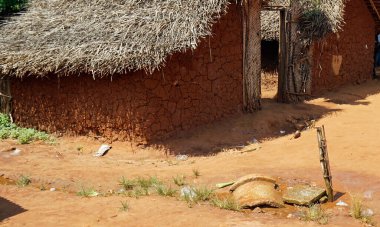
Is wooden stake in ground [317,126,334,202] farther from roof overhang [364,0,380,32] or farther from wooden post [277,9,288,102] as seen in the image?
roof overhang [364,0,380,32]

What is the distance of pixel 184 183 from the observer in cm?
605

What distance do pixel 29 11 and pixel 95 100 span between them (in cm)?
392

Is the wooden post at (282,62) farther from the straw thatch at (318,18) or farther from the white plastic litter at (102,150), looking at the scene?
the white plastic litter at (102,150)

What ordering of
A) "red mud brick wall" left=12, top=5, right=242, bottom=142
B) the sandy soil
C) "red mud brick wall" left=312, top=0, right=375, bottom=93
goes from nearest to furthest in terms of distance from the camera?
the sandy soil, "red mud brick wall" left=12, top=5, right=242, bottom=142, "red mud brick wall" left=312, top=0, right=375, bottom=93

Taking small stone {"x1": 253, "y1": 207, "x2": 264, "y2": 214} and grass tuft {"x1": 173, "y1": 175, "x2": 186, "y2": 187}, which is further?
grass tuft {"x1": 173, "y1": 175, "x2": 186, "y2": 187}

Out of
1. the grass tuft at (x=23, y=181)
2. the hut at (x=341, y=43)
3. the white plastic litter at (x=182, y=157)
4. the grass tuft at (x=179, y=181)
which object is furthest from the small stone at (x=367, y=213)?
the hut at (x=341, y=43)

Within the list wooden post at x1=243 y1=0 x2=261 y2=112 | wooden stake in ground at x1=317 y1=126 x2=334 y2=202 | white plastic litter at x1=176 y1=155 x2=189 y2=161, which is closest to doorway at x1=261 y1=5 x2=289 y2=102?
wooden post at x1=243 y1=0 x2=261 y2=112

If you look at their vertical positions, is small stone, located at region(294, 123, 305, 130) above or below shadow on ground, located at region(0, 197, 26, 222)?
above

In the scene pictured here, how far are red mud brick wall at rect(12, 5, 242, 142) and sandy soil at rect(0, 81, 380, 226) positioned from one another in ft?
0.93

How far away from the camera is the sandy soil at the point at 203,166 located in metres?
4.85

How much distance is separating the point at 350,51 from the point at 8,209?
10.1 m

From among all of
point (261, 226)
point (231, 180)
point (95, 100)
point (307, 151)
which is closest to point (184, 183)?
point (231, 180)

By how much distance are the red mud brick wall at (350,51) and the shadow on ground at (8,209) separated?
26.5 ft

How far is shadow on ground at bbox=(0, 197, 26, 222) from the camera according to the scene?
16.6 ft
